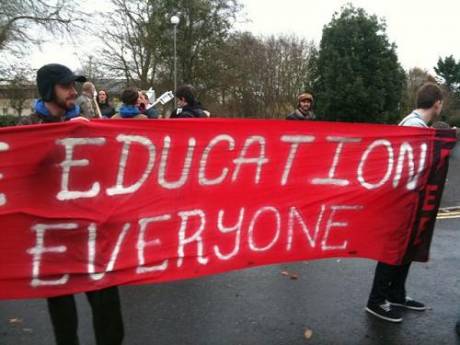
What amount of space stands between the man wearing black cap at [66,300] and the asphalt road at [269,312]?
58cm

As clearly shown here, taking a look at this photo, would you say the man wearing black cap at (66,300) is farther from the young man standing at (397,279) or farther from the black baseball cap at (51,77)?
the young man standing at (397,279)

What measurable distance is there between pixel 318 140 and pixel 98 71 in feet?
100

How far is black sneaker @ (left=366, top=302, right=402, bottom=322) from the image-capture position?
387cm

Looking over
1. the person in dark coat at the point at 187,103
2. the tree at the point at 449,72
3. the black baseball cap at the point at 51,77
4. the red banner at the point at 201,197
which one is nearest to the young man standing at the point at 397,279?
the red banner at the point at 201,197

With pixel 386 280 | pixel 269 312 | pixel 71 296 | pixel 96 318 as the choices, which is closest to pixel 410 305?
pixel 386 280

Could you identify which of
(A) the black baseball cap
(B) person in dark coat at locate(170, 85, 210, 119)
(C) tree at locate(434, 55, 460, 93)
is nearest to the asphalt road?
(A) the black baseball cap

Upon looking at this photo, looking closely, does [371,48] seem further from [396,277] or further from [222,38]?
[396,277]

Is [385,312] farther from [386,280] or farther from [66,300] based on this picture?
[66,300]

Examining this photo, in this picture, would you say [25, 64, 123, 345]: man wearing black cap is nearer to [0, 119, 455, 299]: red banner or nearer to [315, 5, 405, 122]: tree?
[0, 119, 455, 299]: red banner

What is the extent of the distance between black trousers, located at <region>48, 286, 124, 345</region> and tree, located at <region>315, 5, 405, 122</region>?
22.7 m

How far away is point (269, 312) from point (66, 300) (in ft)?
5.42

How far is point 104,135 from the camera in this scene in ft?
10.2

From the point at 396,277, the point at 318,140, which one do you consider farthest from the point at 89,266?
the point at 396,277

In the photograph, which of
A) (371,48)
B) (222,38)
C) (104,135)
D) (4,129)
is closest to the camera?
(4,129)
